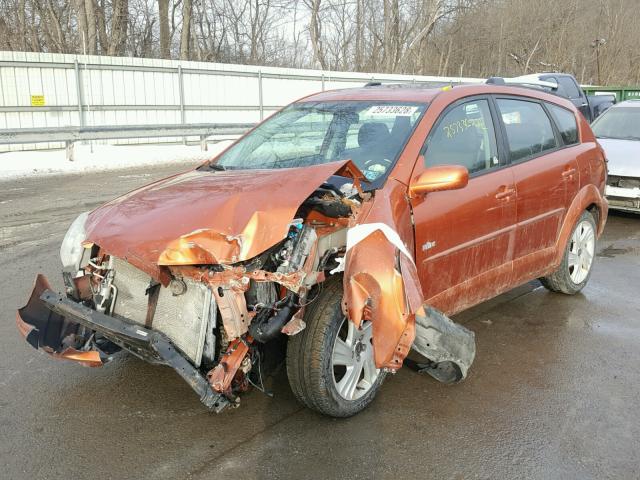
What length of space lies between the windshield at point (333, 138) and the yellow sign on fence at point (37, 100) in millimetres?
13874

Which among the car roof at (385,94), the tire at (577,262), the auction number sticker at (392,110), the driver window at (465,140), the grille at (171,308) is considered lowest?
the tire at (577,262)

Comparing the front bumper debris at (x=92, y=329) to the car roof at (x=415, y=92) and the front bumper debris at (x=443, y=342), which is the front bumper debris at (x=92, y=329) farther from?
the car roof at (x=415, y=92)

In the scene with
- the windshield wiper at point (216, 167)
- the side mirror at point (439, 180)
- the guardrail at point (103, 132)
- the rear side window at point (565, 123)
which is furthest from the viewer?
the guardrail at point (103, 132)

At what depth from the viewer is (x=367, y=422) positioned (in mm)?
3225

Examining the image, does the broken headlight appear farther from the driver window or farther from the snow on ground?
the snow on ground

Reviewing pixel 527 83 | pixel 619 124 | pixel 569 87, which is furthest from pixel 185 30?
pixel 619 124

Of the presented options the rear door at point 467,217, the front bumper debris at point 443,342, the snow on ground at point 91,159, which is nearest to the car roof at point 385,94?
the rear door at point 467,217

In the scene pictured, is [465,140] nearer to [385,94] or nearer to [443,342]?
[385,94]

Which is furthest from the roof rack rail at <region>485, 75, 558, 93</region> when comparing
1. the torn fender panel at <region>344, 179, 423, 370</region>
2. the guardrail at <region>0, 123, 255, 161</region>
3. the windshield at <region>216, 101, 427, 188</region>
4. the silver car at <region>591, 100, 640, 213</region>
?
the guardrail at <region>0, 123, 255, 161</region>

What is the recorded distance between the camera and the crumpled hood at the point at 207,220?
2818 millimetres

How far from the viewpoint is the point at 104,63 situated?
1758 cm

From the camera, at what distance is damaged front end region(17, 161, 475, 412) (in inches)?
110

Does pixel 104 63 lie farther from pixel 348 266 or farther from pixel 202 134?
pixel 348 266

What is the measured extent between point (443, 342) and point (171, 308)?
1.41 metres
